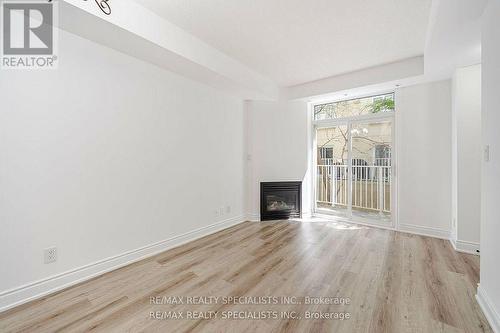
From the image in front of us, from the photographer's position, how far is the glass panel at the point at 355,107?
4184 mm

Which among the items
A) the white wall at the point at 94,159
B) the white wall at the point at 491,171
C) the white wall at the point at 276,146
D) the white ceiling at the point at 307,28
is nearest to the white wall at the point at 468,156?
the white ceiling at the point at 307,28

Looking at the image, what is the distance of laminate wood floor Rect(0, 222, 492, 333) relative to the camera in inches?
66.5

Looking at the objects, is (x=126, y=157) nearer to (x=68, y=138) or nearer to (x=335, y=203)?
(x=68, y=138)

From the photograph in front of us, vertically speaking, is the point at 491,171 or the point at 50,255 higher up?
the point at 491,171

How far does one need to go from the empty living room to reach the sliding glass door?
41 mm

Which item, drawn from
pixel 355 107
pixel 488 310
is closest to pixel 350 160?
pixel 355 107

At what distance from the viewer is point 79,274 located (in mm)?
2271

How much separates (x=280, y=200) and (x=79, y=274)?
3.57m

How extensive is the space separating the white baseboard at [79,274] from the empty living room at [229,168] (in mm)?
13

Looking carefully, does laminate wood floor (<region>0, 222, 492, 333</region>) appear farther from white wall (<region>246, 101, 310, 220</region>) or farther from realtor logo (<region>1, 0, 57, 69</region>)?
realtor logo (<region>1, 0, 57, 69</region>)

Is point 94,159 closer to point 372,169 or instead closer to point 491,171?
point 491,171

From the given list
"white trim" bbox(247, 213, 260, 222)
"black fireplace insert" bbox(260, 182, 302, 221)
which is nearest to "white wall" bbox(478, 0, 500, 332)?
"black fireplace insert" bbox(260, 182, 302, 221)

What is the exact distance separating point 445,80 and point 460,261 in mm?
2696

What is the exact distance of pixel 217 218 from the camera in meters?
4.00
